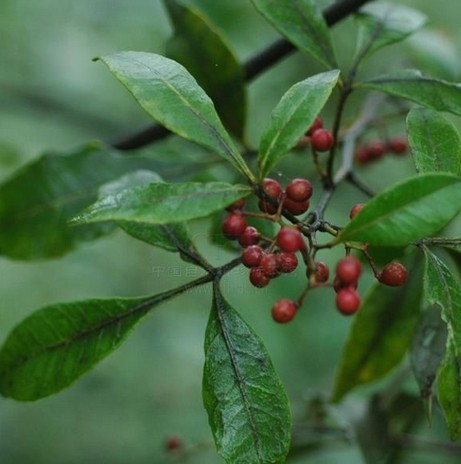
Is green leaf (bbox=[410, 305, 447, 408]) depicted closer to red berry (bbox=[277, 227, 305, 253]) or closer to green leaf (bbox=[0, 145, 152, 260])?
red berry (bbox=[277, 227, 305, 253])

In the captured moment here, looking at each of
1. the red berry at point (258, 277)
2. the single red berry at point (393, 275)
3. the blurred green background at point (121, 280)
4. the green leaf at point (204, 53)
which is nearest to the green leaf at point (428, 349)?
the single red berry at point (393, 275)

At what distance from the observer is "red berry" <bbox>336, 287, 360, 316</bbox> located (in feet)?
2.95

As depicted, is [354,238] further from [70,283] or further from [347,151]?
[70,283]

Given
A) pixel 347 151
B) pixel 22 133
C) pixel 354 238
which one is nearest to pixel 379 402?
pixel 347 151

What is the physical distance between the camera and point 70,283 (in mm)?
3053

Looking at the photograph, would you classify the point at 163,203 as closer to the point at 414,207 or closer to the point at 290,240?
the point at 290,240

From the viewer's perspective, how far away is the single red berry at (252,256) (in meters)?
0.93

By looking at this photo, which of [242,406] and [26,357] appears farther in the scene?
[26,357]

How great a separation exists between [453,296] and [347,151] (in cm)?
53

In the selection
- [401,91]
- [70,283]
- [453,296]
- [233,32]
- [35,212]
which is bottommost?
[70,283]

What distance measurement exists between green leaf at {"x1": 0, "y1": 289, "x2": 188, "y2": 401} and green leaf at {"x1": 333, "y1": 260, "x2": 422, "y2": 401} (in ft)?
1.59

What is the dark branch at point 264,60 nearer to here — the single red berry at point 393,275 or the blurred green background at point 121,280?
the single red berry at point 393,275

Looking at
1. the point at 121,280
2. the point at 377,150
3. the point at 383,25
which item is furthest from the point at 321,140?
the point at 121,280

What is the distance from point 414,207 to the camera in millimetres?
823
